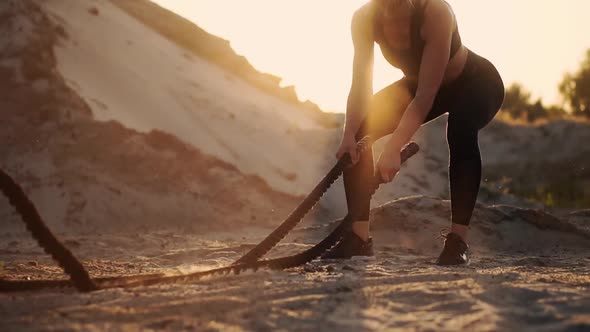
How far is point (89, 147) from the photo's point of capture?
593 cm

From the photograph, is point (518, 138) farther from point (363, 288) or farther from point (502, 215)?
point (363, 288)

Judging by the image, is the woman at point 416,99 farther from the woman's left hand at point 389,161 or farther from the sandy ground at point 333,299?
the sandy ground at point 333,299

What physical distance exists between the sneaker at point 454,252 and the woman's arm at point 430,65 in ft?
1.87

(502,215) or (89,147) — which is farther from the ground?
(89,147)

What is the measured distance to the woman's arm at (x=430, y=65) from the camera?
254 cm

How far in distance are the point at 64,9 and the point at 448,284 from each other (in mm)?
6325

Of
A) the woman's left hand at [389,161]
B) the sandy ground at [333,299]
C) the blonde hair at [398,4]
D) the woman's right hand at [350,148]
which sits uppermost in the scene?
the blonde hair at [398,4]

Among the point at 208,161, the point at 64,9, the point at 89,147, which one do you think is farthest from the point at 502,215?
the point at 64,9

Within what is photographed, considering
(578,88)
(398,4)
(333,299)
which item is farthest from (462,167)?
(578,88)

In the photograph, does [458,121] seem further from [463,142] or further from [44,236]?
[44,236]

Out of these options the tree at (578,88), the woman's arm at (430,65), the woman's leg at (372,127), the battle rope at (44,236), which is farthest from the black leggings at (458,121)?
the tree at (578,88)

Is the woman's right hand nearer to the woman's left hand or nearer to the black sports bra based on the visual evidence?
the woman's left hand

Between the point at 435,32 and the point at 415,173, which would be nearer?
the point at 435,32

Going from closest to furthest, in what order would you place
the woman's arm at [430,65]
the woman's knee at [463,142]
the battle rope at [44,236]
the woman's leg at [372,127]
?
the battle rope at [44,236], the woman's arm at [430,65], the woman's knee at [463,142], the woman's leg at [372,127]
